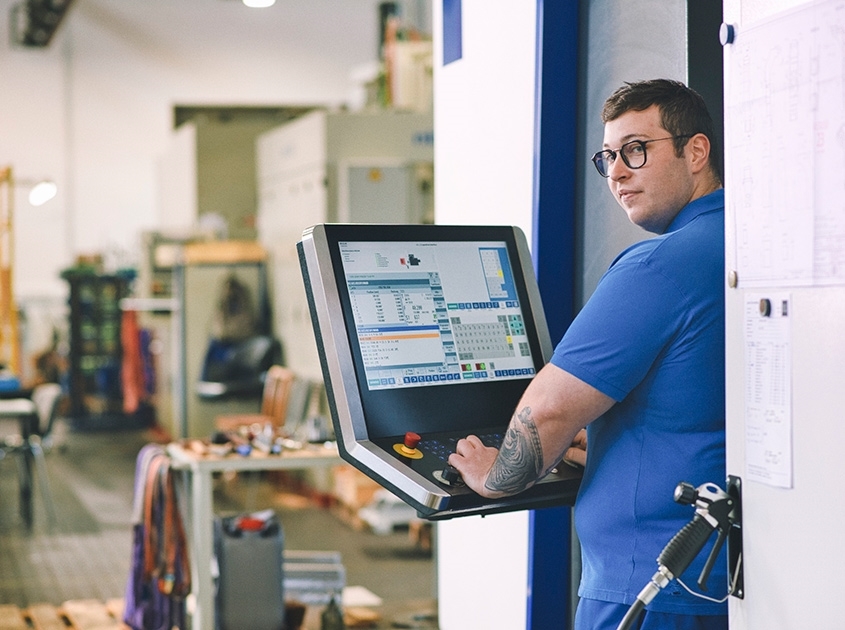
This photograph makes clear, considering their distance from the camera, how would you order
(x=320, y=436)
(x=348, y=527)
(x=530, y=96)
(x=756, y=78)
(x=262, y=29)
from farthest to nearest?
(x=262, y=29) < (x=348, y=527) < (x=320, y=436) < (x=530, y=96) < (x=756, y=78)

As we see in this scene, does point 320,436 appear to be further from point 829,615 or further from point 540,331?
point 829,615

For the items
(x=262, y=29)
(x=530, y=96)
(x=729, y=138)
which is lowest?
(x=729, y=138)

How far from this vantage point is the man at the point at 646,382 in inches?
68.8

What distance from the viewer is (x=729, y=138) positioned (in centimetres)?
165

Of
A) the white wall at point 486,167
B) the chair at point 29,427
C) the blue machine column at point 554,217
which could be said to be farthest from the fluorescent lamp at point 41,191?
the blue machine column at point 554,217

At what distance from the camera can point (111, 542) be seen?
618 cm

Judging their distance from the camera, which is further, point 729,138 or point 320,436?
point 320,436

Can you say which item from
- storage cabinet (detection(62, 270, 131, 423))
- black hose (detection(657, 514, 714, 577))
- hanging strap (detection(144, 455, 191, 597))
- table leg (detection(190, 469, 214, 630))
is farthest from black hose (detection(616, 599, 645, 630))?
storage cabinet (detection(62, 270, 131, 423))

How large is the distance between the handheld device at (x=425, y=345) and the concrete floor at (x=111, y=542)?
8.99 ft

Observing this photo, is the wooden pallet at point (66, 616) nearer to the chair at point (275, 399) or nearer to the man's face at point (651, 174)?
the chair at point (275, 399)

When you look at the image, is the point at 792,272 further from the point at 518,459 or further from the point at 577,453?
the point at 577,453

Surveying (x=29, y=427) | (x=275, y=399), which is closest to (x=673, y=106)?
(x=29, y=427)

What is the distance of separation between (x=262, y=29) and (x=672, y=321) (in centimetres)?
1118

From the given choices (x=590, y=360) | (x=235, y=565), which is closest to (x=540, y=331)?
(x=590, y=360)
